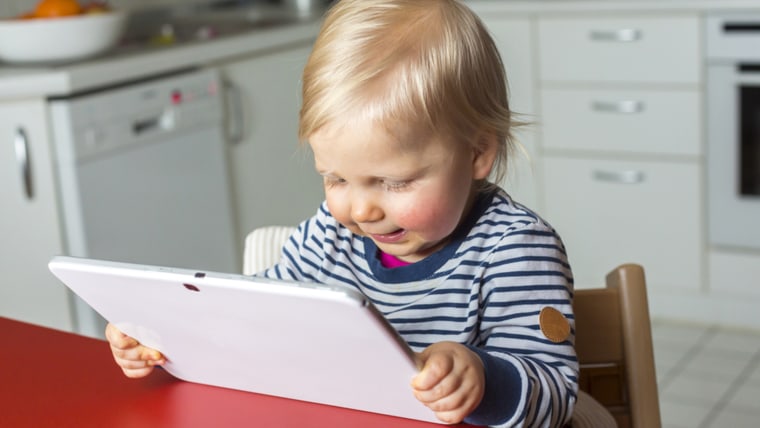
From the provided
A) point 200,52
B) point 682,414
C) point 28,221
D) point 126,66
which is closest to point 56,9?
point 126,66

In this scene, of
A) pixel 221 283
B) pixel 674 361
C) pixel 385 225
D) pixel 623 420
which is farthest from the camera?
pixel 674 361

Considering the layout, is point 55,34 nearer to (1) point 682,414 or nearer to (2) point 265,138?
(2) point 265,138

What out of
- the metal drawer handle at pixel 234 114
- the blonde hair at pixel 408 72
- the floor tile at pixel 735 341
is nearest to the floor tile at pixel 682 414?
the floor tile at pixel 735 341

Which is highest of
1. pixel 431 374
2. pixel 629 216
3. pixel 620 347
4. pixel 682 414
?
pixel 431 374

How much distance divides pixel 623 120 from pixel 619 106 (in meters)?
0.04

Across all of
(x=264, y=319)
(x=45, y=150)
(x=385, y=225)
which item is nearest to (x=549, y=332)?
(x=385, y=225)

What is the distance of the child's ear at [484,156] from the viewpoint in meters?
0.97

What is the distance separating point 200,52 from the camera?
2.58 metres

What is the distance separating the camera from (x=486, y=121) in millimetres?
943

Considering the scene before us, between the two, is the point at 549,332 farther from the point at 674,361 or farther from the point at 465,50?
the point at 674,361

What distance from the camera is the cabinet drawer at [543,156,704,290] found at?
2.90 metres

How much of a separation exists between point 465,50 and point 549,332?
253 mm

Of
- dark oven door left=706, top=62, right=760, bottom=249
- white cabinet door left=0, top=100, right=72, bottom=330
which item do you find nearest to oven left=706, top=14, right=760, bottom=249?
dark oven door left=706, top=62, right=760, bottom=249

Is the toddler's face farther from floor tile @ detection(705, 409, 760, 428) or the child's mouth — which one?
floor tile @ detection(705, 409, 760, 428)
